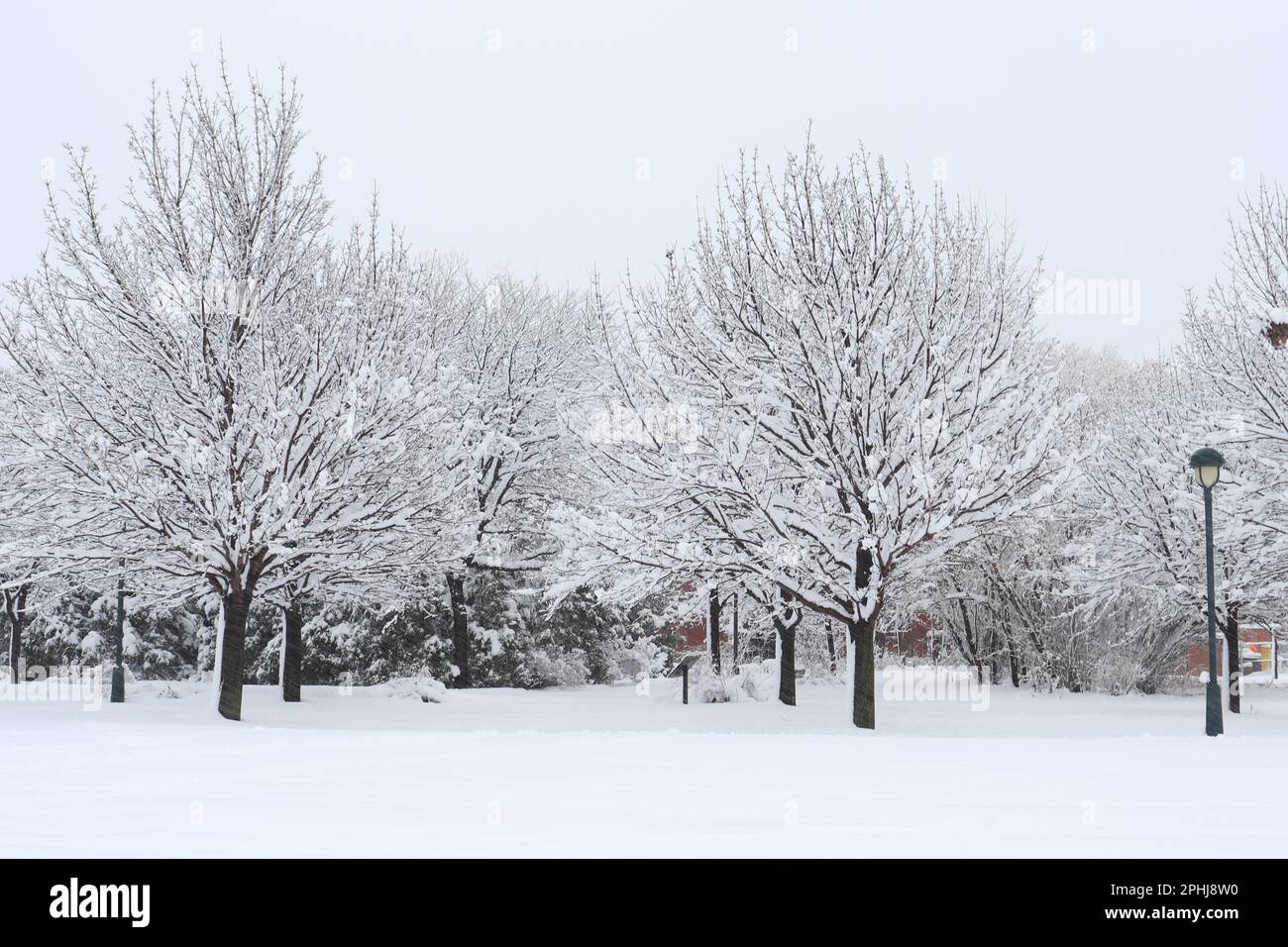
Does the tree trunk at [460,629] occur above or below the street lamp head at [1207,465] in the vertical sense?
below

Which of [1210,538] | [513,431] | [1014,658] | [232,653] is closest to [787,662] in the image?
[1210,538]

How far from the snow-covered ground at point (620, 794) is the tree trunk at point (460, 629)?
1437cm

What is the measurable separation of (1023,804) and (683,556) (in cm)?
779

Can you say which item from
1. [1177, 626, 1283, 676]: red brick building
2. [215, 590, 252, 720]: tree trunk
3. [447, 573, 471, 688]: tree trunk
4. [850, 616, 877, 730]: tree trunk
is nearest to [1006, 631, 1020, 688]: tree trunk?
[1177, 626, 1283, 676]: red brick building

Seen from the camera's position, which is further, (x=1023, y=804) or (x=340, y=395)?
(x=340, y=395)

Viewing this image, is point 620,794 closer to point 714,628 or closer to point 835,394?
point 835,394

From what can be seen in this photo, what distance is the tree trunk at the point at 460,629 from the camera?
26844 millimetres

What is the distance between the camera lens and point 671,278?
15.5 m

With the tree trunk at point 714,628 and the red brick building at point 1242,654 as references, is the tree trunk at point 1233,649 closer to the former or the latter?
the red brick building at point 1242,654

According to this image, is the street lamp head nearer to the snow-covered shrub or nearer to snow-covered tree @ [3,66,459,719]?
snow-covered tree @ [3,66,459,719]

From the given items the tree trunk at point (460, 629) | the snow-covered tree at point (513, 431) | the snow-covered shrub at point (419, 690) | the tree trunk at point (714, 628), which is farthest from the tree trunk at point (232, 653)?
the tree trunk at point (714, 628)

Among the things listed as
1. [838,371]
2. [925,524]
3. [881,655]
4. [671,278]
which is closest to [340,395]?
[671,278]

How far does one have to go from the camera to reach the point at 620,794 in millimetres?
6988
